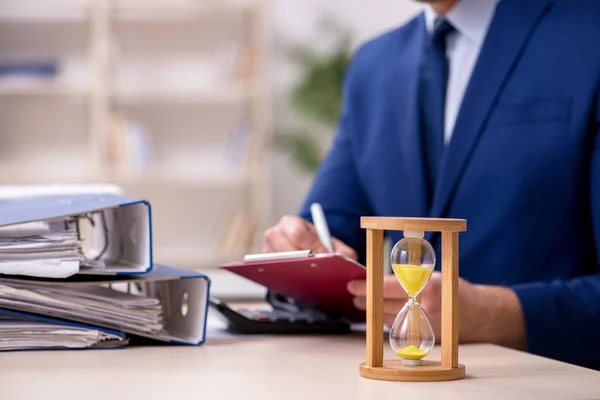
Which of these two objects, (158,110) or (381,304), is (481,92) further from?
(158,110)

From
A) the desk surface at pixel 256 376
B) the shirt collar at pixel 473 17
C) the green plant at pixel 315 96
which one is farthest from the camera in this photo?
the green plant at pixel 315 96

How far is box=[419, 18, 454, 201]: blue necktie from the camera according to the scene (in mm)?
1659

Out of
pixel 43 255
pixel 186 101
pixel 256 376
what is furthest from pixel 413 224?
pixel 186 101

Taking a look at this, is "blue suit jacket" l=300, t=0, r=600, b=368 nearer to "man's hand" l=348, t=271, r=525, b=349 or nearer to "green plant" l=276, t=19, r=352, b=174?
"man's hand" l=348, t=271, r=525, b=349

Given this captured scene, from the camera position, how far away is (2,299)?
1.05 m

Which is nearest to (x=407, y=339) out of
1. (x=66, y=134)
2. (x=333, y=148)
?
(x=333, y=148)

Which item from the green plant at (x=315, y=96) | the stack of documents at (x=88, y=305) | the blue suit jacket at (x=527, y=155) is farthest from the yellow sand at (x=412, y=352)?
the green plant at (x=315, y=96)

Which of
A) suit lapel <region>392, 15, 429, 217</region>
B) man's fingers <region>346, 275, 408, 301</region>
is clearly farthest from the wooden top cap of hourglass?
suit lapel <region>392, 15, 429, 217</region>

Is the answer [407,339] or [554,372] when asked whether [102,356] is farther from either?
[554,372]

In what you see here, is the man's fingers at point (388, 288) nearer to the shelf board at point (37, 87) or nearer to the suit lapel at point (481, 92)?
the suit lapel at point (481, 92)

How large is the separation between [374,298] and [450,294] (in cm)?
8

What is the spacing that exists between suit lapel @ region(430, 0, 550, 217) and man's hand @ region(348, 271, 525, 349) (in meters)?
0.34

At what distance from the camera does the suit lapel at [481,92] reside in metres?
1.56

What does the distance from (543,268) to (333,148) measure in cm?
52
